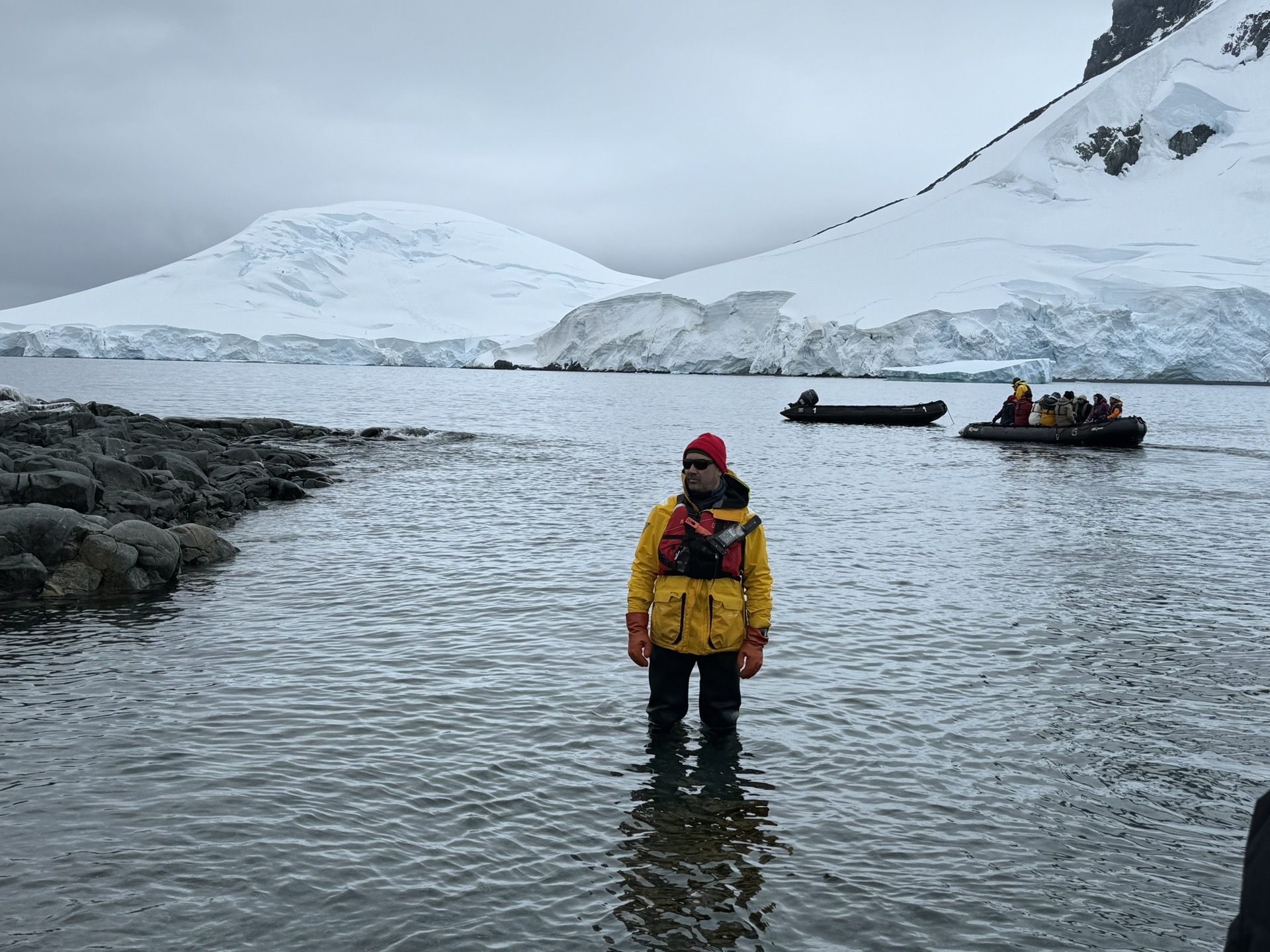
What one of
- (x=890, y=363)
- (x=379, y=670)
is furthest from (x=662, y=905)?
(x=890, y=363)

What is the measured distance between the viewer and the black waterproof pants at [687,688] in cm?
665

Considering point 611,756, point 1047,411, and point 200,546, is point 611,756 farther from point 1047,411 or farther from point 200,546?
point 1047,411

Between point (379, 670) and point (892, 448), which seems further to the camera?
point (892, 448)

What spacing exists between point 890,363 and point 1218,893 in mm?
90402

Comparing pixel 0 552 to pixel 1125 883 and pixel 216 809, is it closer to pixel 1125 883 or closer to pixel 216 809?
pixel 216 809

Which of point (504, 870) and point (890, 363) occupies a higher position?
point (890, 363)

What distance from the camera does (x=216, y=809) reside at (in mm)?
5918

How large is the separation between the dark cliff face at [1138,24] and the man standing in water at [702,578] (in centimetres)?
18701

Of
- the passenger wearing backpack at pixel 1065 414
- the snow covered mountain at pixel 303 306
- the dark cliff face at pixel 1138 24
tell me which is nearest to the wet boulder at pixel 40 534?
the passenger wearing backpack at pixel 1065 414

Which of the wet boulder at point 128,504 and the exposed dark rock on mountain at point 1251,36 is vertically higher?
the exposed dark rock on mountain at point 1251,36

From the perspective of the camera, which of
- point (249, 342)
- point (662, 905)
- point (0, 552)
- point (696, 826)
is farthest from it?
point (249, 342)

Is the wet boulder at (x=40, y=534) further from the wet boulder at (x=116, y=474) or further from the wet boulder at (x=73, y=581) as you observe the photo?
the wet boulder at (x=116, y=474)

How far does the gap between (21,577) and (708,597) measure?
875 centimetres

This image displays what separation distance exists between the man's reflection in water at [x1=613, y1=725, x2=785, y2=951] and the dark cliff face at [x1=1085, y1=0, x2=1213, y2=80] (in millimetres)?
187390
